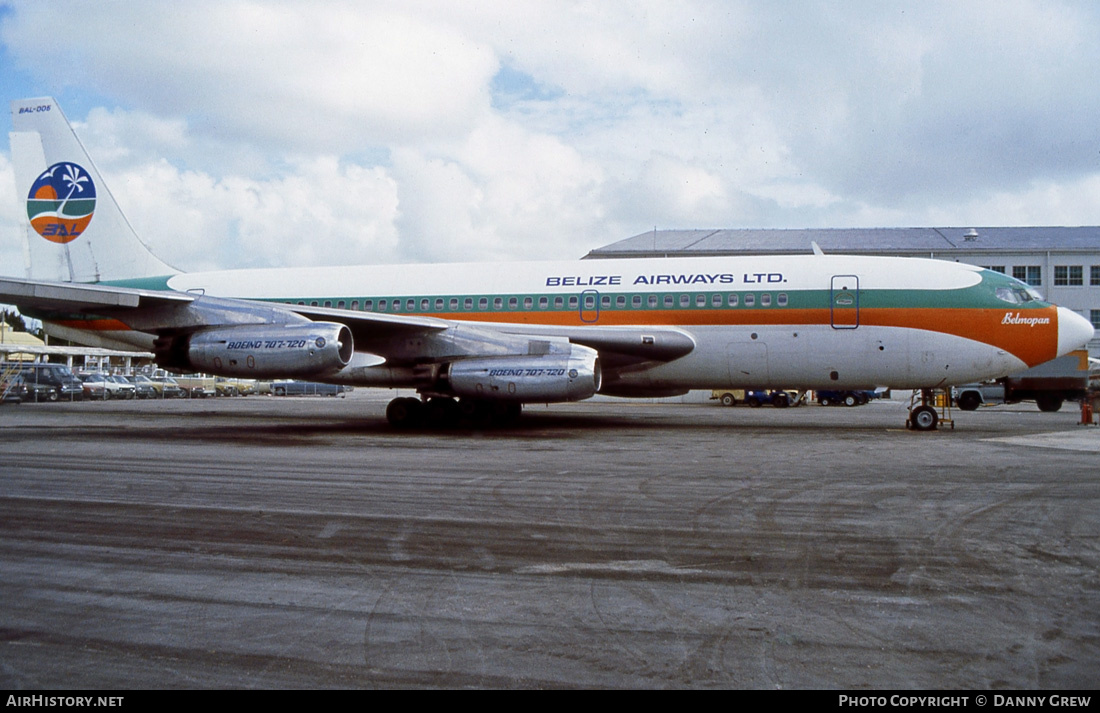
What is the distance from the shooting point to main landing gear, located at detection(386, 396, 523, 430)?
18.7m

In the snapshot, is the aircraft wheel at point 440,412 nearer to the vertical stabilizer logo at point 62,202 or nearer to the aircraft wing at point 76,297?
the aircraft wing at point 76,297

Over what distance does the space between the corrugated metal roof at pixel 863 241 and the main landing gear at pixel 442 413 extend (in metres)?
35.6

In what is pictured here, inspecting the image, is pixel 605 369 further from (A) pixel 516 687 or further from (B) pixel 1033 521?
(A) pixel 516 687

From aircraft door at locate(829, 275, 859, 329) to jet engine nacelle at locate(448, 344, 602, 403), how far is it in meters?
5.36

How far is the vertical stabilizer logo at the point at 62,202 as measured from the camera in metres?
20.4

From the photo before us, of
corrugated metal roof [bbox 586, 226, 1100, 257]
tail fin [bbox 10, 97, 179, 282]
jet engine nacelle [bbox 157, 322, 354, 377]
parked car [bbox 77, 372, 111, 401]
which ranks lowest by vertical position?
parked car [bbox 77, 372, 111, 401]

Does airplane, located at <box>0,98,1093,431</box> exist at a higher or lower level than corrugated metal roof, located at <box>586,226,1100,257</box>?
lower

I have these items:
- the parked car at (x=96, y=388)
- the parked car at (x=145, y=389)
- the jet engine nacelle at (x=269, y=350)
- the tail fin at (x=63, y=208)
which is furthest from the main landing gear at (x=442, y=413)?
the parked car at (x=145, y=389)

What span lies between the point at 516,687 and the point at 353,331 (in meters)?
14.9

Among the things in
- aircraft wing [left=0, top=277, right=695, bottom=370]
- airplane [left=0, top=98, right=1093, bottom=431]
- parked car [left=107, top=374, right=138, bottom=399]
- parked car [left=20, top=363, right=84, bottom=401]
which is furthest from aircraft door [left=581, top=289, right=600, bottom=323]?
parked car [left=107, top=374, right=138, bottom=399]

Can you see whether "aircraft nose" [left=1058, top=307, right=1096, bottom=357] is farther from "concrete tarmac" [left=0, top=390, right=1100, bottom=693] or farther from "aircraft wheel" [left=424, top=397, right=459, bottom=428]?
"aircraft wheel" [left=424, top=397, right=459, bottom=428]

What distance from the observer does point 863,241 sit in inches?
2170

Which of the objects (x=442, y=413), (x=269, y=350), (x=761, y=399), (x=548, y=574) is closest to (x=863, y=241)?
(x=761, y=399)

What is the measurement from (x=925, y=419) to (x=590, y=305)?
8.19 metres
